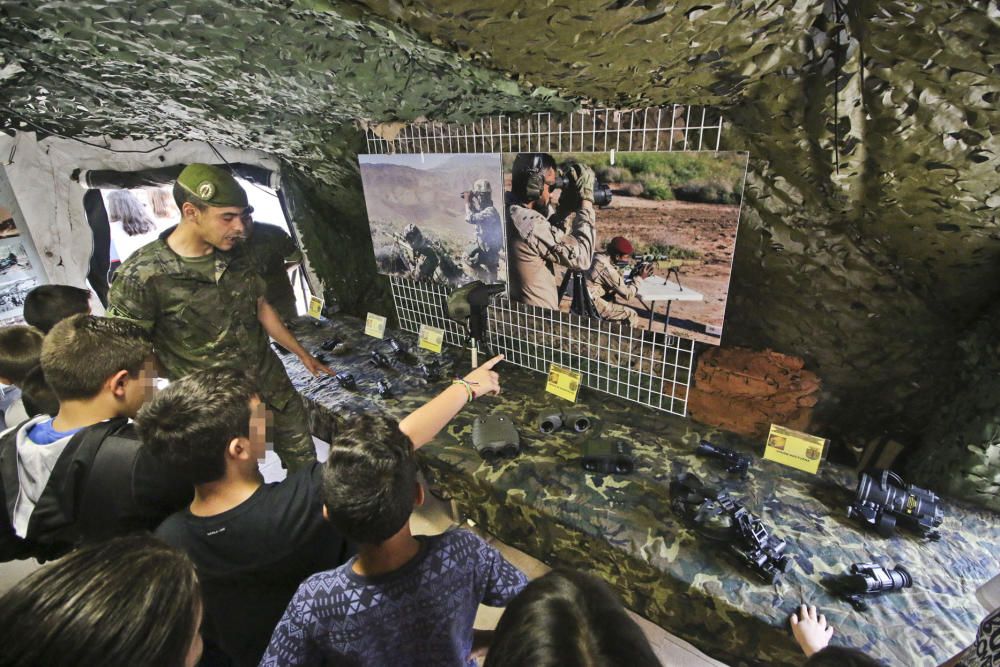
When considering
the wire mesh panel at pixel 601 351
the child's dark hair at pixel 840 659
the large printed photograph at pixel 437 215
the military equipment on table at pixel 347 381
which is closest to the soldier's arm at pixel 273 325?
the military equipment on table at pixel 347 381

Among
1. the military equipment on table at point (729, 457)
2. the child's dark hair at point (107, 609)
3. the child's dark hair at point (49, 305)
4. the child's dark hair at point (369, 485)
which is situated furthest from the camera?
the child's dark hair at point (49, 305)

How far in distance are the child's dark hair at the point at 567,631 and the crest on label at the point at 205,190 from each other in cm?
192

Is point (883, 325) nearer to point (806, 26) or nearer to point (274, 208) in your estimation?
point (806, 26)

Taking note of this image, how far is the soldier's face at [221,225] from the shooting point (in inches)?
74.4

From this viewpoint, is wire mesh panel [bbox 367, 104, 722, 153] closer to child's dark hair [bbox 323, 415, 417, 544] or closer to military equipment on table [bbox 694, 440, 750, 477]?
military equipment on table [bbox 694, 440, 750, 477]

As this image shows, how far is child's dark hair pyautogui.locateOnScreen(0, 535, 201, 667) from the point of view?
21.7 inches

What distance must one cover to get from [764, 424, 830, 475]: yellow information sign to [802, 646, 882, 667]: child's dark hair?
36.7 inches

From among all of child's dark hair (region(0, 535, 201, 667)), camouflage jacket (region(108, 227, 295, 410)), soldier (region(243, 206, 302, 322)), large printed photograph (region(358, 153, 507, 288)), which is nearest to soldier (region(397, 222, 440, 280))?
large printed photograph (region(358, 153, 507, 288))

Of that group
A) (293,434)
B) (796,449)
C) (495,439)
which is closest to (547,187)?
(495,439)

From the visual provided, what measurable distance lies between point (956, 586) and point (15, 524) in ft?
8.23

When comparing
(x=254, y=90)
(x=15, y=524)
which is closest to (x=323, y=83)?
(x=254, y=90)

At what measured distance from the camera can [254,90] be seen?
1.68 m

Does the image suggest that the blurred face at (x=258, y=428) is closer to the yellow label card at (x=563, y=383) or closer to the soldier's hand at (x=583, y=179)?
the yellow label card at (x=563, y=383)

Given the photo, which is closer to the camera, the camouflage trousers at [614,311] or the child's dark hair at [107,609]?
the child's dark hair at [107,609]
